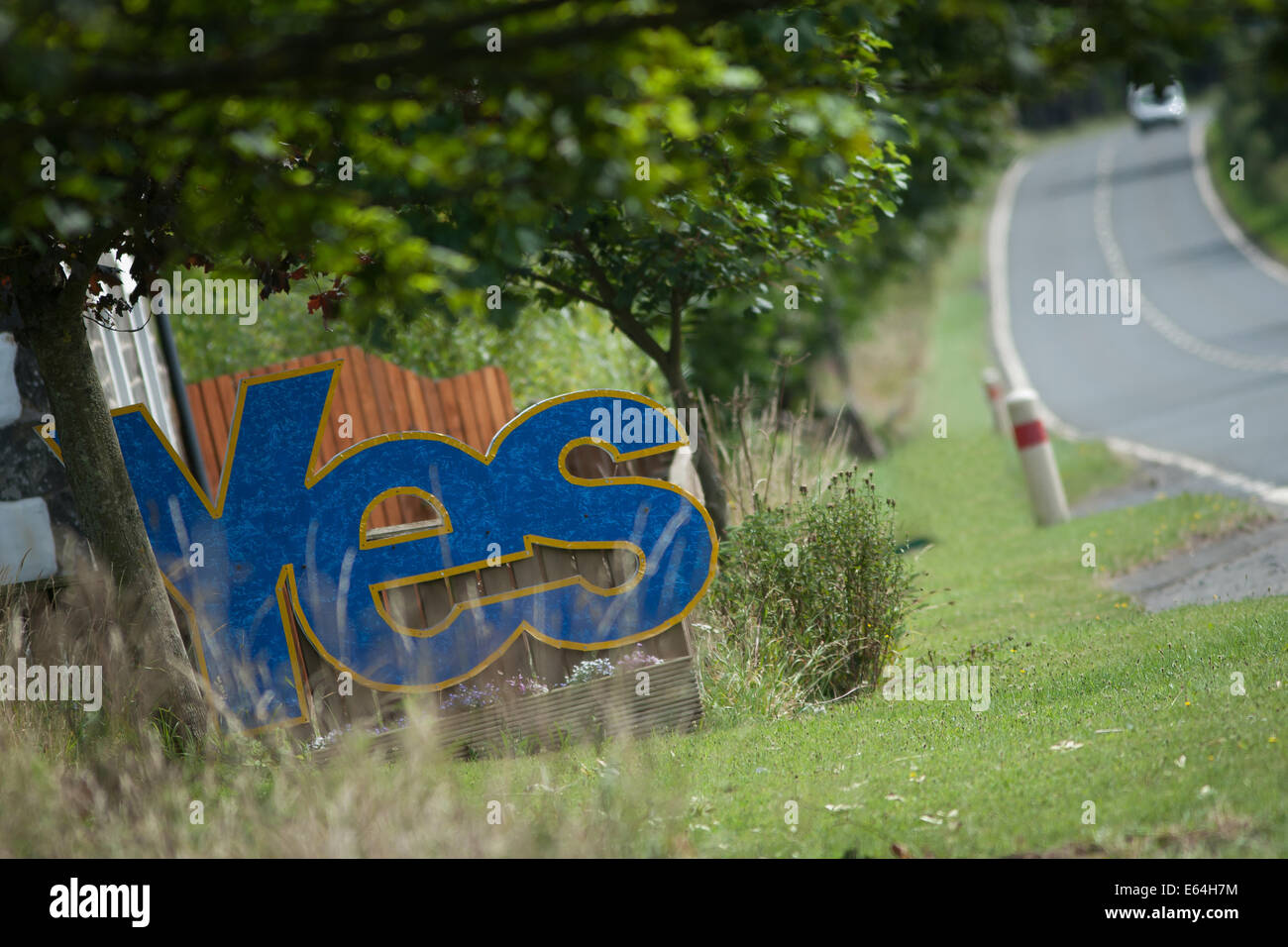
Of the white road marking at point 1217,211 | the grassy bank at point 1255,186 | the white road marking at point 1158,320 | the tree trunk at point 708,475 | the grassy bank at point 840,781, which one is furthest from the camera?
the grassy bank at point 1255,186

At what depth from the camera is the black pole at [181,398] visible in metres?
9.64

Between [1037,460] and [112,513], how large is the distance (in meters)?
7.96

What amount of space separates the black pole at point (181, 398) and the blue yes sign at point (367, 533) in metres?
3.60

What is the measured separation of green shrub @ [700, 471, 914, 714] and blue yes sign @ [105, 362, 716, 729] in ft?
1.91

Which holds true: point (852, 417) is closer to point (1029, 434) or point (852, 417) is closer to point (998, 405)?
point (998, 405)

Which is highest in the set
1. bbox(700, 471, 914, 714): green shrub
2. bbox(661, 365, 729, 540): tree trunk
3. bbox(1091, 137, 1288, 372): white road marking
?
bbox(1091, 137, 1288, 372): white road marking

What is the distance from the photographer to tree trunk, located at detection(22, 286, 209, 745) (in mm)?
5262

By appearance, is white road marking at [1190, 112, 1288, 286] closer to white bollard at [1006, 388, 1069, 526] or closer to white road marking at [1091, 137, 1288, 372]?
white road marking at [1091, 137, 1288, 372]

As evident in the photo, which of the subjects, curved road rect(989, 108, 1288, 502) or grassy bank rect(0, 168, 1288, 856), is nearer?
grassy bank rect(0, 168, 1288, 856)

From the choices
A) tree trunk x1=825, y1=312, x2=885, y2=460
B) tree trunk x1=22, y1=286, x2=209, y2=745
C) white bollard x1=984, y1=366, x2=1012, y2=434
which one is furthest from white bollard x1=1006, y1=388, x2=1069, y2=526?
tree trunk x1=22, y1=286, x2=209, y2=745

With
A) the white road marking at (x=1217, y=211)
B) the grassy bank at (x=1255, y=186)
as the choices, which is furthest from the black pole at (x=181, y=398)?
the grassy bank at (x=1255, y=186)

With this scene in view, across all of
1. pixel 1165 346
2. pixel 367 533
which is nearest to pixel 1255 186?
pixel 1165 346

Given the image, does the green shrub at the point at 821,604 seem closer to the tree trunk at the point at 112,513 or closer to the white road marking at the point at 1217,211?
the tree trunk at the point at 112,513
